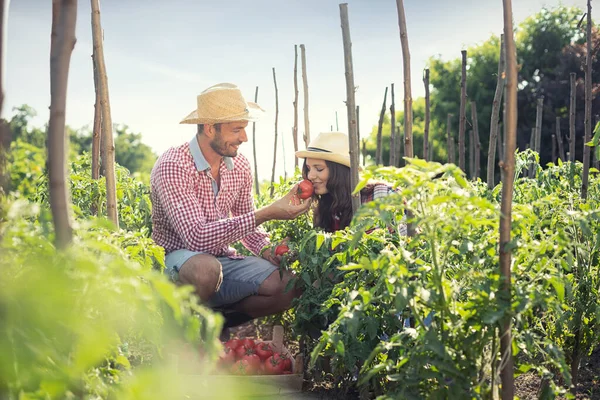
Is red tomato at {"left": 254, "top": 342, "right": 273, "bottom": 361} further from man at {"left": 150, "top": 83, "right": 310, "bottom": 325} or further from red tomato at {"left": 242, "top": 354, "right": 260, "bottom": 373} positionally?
man at {"left": 150, "top": 83, "right": 310, "bottom": 325}

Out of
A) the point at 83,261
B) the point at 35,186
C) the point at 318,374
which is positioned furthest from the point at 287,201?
the point at 83,261

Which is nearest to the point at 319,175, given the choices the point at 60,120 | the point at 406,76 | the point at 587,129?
the point at 406,76

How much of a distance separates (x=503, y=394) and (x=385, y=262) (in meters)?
0.52

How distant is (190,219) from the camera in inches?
139

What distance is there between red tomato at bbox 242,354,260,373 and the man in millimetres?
391

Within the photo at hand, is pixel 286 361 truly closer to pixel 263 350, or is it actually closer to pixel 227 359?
pixel 263 350

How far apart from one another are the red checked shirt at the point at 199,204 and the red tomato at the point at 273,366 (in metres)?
0.66

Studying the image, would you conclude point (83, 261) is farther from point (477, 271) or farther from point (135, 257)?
point (477, 271)

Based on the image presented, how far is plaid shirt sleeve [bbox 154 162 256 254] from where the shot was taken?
350 cm

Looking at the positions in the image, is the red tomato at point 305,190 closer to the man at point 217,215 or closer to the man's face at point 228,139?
the man at point 217,215

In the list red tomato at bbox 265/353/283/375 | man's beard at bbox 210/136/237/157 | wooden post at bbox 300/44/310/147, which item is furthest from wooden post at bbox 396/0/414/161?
wooden post at bbox 300/44/310/147

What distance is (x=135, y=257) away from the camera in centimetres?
195

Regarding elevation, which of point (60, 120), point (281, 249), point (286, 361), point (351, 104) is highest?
point (351, 104)

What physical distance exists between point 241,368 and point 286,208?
80 centimetres
